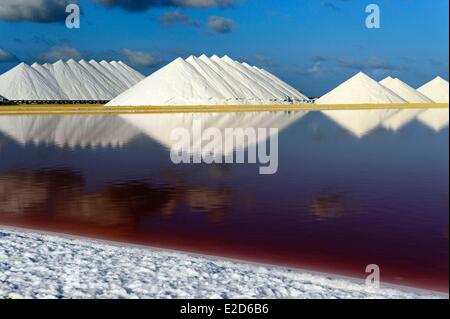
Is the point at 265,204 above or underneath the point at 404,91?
underneath

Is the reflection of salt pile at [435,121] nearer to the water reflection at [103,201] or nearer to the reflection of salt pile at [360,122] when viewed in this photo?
the reflection of salt pile at [360,122]

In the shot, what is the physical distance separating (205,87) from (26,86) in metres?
60.3

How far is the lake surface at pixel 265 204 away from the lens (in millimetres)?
8984

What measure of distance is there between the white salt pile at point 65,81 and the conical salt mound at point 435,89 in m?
73.6

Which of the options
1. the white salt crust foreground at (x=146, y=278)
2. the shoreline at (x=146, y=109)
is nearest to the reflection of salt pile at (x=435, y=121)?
the shoreline at (x=146, y=109)

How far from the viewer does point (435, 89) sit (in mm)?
112312

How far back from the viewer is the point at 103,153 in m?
24.0

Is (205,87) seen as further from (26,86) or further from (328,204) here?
(328,204)

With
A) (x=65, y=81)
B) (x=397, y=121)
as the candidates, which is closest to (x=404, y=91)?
(x=397, y=121)

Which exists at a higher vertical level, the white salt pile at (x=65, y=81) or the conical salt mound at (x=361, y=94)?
the white salt pile at (x=65, y=81)
